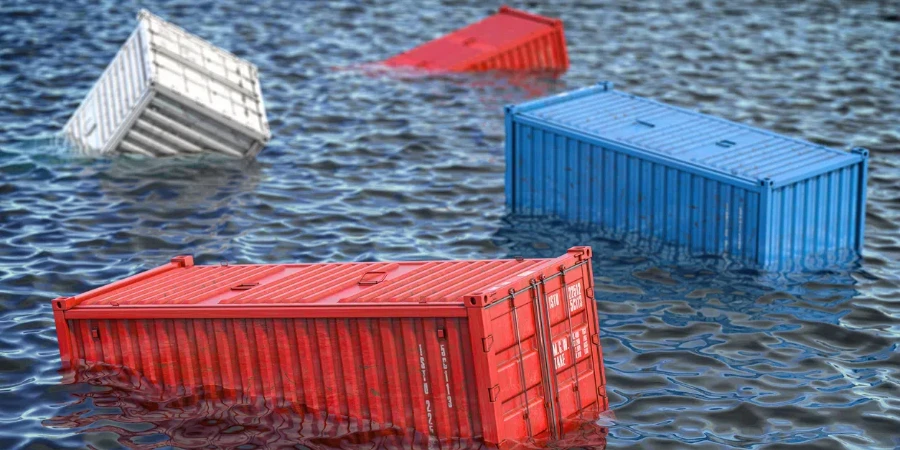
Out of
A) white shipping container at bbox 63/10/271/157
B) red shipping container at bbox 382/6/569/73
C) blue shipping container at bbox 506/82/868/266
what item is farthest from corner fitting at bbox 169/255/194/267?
red shipping container at bbox 382/6/569/73

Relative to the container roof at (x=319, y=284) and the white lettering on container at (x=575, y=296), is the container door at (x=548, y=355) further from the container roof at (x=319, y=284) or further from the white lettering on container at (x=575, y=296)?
the container roof at (x=319, y=284)

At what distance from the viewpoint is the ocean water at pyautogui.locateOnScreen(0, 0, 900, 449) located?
13.5 meters

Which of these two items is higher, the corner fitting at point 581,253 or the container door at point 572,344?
the corner fitting at point 581,253

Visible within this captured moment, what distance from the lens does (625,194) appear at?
1886 centimetres

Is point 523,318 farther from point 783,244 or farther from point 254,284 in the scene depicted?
point 783,244

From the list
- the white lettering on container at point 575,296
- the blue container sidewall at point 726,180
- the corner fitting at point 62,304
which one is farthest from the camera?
the blue container sidewall at point 726,180

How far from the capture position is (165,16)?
38.2 metres

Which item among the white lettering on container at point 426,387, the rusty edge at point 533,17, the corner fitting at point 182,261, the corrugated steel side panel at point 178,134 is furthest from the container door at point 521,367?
the rusty edge at point 533,17

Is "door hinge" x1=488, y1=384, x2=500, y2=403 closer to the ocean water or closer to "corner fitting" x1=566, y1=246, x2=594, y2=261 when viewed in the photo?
the ocean water

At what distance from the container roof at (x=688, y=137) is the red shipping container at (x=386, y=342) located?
5968 millimetres

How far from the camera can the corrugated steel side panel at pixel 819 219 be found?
17250 millimetres

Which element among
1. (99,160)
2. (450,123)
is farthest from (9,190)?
(450,123)

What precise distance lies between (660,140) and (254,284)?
8.21 metres

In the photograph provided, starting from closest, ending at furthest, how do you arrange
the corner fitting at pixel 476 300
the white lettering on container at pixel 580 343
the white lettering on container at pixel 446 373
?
the corner fitting at pixel 476 300 → the white lettering on container at pixel 446 373 → the white lettering on container at pixel 580 343
